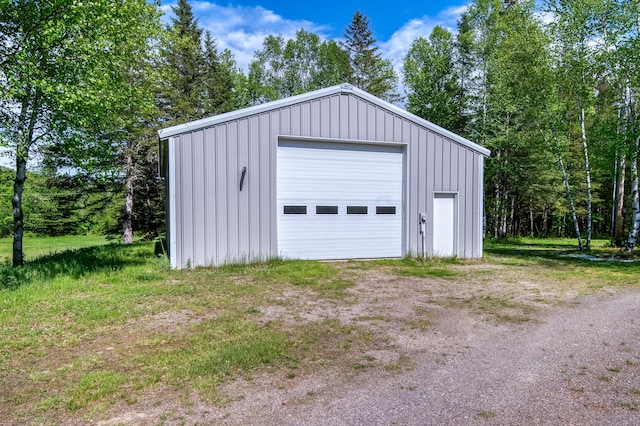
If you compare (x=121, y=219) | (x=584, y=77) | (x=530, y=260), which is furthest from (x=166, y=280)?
(x=584, y=77)

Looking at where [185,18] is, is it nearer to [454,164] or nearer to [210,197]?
[210,197]

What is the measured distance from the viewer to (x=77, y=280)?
6.75 meters

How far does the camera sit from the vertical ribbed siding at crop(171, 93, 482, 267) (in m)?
8.28

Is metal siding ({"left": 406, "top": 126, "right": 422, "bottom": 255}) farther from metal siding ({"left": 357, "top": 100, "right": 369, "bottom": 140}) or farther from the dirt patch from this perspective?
the dirt patch

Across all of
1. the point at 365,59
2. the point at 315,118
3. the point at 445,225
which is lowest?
the point at 445,225

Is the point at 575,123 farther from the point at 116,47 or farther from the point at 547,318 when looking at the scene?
the point at 116,47

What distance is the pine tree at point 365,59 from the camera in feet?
82.8

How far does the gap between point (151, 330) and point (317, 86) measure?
2292 centimetres

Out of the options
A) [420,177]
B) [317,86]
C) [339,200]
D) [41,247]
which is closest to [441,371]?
[339,200]

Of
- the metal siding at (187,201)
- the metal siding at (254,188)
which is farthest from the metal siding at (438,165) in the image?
the metal siding at (187,201)

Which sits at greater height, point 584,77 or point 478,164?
point 584,77

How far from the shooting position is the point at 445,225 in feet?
34.6

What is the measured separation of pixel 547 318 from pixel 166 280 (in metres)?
6.20

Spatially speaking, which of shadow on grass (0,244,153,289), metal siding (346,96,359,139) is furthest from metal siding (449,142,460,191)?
shadow on grass (0,244,153,289)
